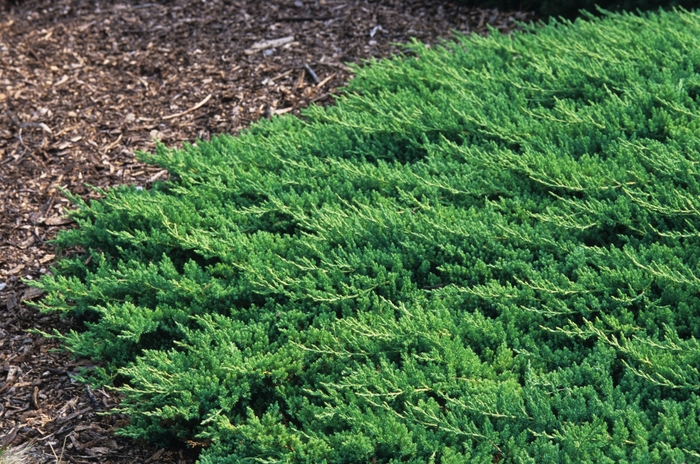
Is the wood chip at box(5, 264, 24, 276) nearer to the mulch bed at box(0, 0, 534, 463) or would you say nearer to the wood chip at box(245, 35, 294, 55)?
the mulch bed at box(0, 0, 534, 463)

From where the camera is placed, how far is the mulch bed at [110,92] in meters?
3.75

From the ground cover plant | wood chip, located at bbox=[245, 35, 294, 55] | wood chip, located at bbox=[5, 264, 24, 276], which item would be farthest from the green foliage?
wood chip, located at bbox=[5, 264, 24, 276]

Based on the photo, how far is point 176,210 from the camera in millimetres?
4125

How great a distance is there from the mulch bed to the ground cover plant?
11.2 inches

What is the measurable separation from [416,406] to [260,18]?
427 centimetres

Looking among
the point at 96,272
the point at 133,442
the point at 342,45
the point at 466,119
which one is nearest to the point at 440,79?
the point at 466,119

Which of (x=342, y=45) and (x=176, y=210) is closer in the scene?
(x=176, y=210)

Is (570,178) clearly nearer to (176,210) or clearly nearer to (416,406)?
(416,406)

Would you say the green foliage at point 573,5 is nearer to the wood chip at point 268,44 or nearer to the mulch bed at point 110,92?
the mulch bed at point 110,92

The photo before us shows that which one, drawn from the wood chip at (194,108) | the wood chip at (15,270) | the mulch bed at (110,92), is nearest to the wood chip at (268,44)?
the mulch bed at (110,92)

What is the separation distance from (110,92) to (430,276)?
10.9ft

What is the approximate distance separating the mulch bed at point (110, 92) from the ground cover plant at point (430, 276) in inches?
11.2

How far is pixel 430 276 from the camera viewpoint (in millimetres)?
3600

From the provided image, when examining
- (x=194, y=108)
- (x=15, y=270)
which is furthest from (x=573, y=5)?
(x=15, y=270)
